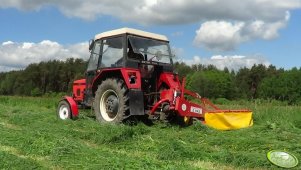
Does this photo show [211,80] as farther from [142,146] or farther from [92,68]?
[142,146]

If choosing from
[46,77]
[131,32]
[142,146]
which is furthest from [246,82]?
[142,146]

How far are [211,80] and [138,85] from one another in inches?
2601

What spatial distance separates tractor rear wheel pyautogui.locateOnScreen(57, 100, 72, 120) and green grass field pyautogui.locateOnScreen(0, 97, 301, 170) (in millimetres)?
1379

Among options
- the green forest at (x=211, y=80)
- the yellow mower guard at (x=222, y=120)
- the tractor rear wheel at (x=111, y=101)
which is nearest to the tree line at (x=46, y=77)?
the green forest at (x=211, y=80)

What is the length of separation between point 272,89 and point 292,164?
6364 centimetres

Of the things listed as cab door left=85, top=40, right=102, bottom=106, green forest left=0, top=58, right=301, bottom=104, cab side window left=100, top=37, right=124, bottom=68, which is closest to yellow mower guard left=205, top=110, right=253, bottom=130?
cab side window left=100, top=37, right=124, bottom=68

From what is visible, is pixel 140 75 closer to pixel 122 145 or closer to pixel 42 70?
pixel 122 145

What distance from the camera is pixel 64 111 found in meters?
12.3

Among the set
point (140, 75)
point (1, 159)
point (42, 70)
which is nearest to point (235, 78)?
point (42, 70)

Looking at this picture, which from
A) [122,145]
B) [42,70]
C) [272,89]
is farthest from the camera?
[42,70]

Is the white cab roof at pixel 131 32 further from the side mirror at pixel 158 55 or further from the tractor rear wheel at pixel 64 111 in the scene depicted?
the tractor rear wheel at pixel 64 111

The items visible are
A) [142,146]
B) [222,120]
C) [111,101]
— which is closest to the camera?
[142,146]

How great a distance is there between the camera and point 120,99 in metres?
10.2

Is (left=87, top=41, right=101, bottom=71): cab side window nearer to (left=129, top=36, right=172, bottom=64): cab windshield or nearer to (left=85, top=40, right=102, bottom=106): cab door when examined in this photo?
(left=85, top=40, right=102, bottom=106): cab door
